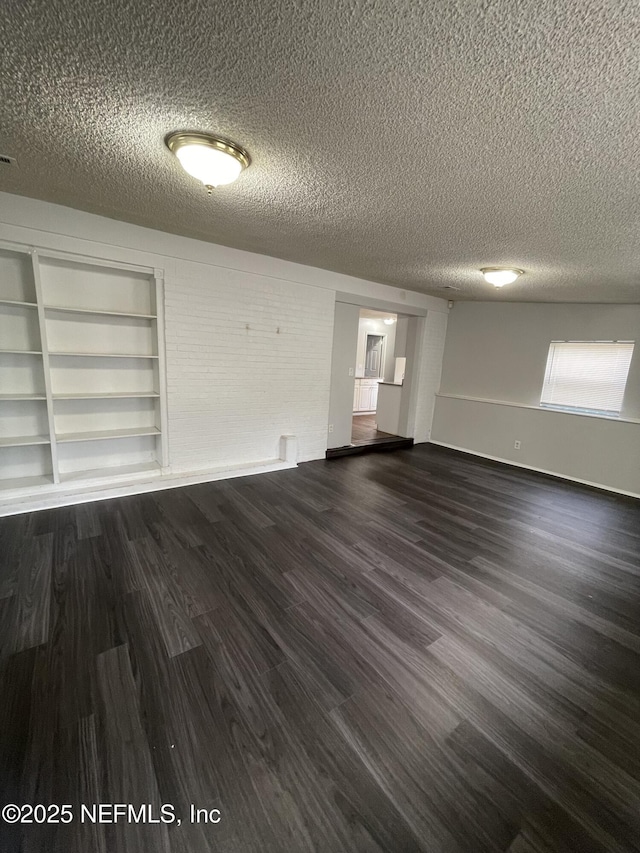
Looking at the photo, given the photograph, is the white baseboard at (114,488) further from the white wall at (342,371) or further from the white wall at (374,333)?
the white wall at (374,333)

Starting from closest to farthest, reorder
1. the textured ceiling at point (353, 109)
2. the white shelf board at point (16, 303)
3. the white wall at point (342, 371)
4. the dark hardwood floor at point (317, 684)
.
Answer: the textured ceiling at point (353, 109)
the dark hardwood floor at point (317, 684)
the white shelf board at point (16, 303)
the white wall at point (342, 371)

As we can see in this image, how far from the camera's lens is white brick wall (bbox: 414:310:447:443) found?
6.10 meters

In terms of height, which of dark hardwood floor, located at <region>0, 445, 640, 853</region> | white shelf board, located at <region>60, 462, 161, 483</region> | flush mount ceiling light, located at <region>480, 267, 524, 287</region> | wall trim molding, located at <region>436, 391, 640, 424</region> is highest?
flush mount ceiling light, located at <region>480, 267, 524, 287</region>

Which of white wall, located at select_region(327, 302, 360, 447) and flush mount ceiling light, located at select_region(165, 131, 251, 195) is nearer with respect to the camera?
flush mount ceiling light, located at select_region(165, 131, 251, 195)

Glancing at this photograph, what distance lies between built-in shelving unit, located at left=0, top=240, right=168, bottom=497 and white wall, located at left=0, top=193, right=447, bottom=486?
0.54 ft

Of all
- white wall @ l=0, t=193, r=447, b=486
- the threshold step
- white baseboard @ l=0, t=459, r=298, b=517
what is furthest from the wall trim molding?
white baseboard @ l=0, t=459, r=298, b=517


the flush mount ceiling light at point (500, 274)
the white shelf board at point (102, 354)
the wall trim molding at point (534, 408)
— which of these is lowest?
the wall trim molding at point (534, 408)

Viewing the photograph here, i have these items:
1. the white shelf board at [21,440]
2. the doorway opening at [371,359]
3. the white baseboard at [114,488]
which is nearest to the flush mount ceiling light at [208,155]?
the white shelf board at [21,440]

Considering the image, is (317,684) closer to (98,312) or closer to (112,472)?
(112,472)

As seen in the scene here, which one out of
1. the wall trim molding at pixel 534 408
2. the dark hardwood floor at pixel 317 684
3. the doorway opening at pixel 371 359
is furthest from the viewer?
the doorway opening at pixel 371 359

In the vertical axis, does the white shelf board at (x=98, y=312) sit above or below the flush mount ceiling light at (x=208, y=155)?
below

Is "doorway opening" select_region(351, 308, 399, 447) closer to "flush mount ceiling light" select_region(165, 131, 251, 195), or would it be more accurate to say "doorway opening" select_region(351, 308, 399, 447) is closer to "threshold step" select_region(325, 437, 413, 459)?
"threshold step" select_region(325, 437, 413, 459)

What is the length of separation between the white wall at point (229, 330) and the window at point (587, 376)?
2.64 m

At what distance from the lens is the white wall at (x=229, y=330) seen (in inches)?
125
